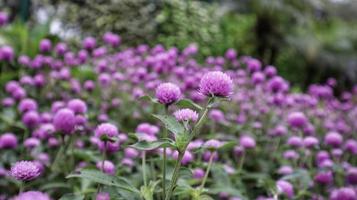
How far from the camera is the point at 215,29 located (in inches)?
176

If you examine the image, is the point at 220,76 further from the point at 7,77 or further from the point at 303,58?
the point at 303,58

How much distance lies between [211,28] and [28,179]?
3631mm

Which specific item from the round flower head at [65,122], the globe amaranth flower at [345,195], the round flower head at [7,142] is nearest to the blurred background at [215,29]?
the round flower head at [7,142]

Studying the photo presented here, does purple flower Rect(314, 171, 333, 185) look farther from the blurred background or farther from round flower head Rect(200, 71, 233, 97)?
the blurred background

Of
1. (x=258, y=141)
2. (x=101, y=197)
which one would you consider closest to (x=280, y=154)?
(x=258, y=141)

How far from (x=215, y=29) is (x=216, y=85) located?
358cm

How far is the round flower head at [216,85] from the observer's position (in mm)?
971

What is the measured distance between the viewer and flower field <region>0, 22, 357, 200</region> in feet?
3.46

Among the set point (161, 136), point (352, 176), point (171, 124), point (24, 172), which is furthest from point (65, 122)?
point (352, 176)

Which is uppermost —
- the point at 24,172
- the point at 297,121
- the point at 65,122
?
the point at 297,121

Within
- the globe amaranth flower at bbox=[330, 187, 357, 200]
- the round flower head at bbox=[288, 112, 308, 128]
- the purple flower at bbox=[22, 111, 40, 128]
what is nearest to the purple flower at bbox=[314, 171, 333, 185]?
the globe amaranth flower at bbox=[330, 187, 357, 200]

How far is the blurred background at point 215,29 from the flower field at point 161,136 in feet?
2.73

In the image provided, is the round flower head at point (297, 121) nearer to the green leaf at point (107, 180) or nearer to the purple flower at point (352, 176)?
the purple flower at point (352, 176)

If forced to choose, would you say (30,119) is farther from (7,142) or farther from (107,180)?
(107,180)
